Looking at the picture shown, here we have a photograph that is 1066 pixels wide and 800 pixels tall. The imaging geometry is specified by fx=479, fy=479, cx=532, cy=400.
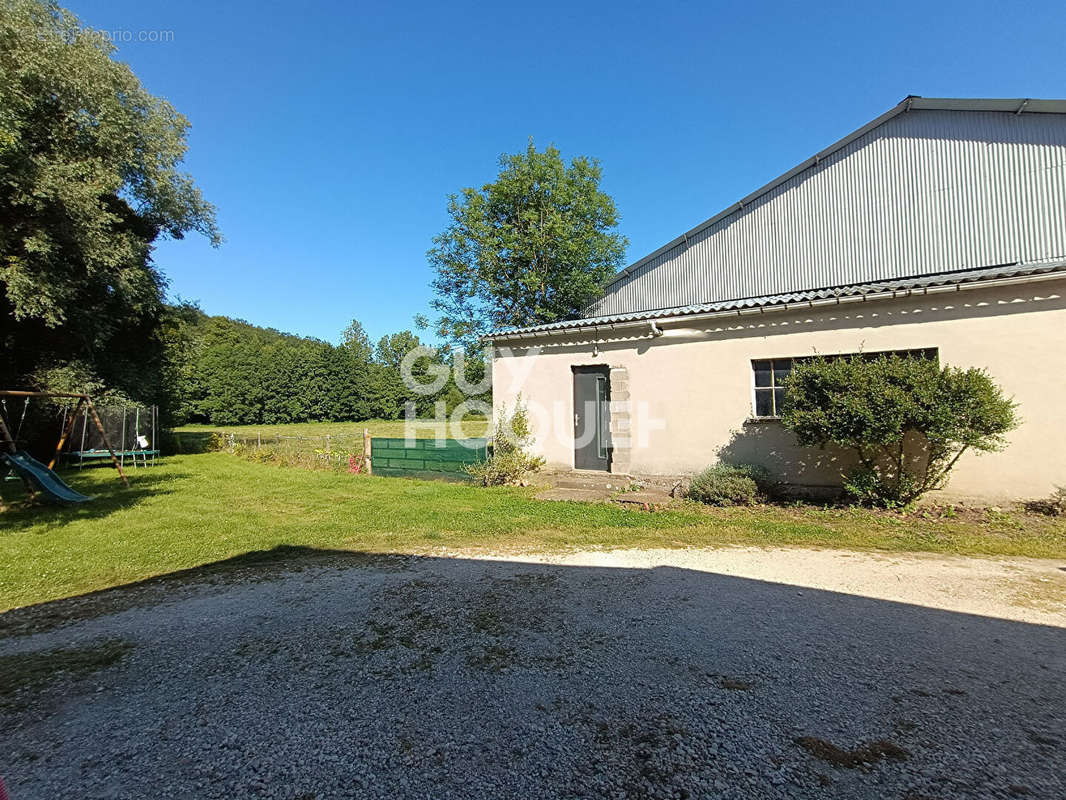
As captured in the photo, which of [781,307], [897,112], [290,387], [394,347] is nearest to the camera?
[781,307]

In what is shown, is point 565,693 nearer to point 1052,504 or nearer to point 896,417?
point 896,417

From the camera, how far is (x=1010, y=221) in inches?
392

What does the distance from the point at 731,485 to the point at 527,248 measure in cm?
1457

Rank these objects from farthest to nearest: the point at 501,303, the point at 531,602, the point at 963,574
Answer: the point at 501,303 < the point at 963,574 < the point at 531,602

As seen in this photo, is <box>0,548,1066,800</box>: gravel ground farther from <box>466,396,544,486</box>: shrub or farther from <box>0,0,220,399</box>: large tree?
<box>0,0,220,399</box>: large tree

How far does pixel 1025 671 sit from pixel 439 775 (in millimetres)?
3334

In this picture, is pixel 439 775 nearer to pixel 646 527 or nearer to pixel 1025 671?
pixel 1025 671

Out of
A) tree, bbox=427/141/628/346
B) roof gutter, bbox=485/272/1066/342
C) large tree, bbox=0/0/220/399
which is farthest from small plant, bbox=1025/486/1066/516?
large tree, bbox=0/0/220/399

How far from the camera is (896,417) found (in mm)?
6305

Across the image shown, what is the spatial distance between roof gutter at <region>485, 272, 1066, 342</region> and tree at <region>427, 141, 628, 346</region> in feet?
28.6

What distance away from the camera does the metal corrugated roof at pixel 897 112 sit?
9891mm

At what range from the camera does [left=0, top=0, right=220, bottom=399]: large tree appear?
38.7 feet

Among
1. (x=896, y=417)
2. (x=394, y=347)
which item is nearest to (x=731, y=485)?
(x=896, y=417)

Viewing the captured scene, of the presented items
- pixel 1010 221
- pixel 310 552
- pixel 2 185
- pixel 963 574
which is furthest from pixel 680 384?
pixel 2 185
